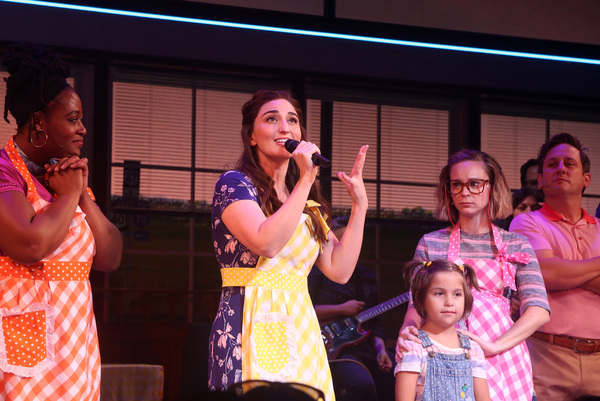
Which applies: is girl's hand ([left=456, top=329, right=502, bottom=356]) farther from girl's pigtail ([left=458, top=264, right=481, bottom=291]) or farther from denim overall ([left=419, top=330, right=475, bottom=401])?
girl's pigtail ([left=458, top=264, right=481, bottom=291])

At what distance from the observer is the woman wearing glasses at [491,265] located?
2660 millimetres

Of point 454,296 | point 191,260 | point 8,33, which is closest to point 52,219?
point 454,296

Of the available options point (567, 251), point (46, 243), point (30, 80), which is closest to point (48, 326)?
point (46, 243)

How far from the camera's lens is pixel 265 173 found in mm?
2338

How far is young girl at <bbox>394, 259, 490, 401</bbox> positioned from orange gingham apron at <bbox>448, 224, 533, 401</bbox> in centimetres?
5

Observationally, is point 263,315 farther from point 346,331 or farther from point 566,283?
point 346,331

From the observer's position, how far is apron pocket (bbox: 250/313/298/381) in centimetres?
204

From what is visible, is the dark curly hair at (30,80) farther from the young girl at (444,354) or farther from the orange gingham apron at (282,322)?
the young girl at (444,354)

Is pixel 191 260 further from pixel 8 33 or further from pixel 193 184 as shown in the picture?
pixel 8 33

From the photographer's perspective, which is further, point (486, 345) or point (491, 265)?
point (491, 265)

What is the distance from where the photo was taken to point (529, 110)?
17.8ft

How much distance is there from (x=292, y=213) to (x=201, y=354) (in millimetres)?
2428

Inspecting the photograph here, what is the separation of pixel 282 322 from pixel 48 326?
2.06ft

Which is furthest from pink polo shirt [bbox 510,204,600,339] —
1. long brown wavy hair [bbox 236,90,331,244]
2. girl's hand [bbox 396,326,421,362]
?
long brown wavy hair [bbox 236,90,331,244]
